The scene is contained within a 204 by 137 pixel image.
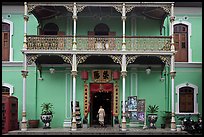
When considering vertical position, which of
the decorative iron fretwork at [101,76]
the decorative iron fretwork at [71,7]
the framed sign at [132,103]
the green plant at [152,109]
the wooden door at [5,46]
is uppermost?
the decorative iron fretwork at [71,7]

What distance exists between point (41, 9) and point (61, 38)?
214 centimetres

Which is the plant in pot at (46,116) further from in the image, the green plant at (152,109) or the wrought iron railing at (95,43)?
the green plant at (152,109)

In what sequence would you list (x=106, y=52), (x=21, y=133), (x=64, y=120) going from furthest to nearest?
(x=64, y=120), (x=106, y=52), (x=21, y=133)

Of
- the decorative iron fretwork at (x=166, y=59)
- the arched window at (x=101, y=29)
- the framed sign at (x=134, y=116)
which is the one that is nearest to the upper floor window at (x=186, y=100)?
the decorative iron fretwork at (x=166, y=59)

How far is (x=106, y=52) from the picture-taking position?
2036 cm

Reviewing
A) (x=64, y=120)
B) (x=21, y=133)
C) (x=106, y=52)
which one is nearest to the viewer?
(x=21, y=133)

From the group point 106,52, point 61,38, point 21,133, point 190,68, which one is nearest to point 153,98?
point 190,68

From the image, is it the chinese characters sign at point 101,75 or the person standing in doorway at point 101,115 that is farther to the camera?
the chinese characters sign at point 101,75

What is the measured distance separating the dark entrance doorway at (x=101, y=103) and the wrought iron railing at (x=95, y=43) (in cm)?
312

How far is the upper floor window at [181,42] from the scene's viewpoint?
22797 mm

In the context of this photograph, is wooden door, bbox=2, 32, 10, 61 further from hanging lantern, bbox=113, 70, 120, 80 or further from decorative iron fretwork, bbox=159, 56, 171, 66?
decorative iron fretwork, bbox=159, 56, 171, 66

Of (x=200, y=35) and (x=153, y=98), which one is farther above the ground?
(x=200, y=35)

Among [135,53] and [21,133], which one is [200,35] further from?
[21,133]

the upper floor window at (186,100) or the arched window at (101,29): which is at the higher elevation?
the arched window at (101,29)
